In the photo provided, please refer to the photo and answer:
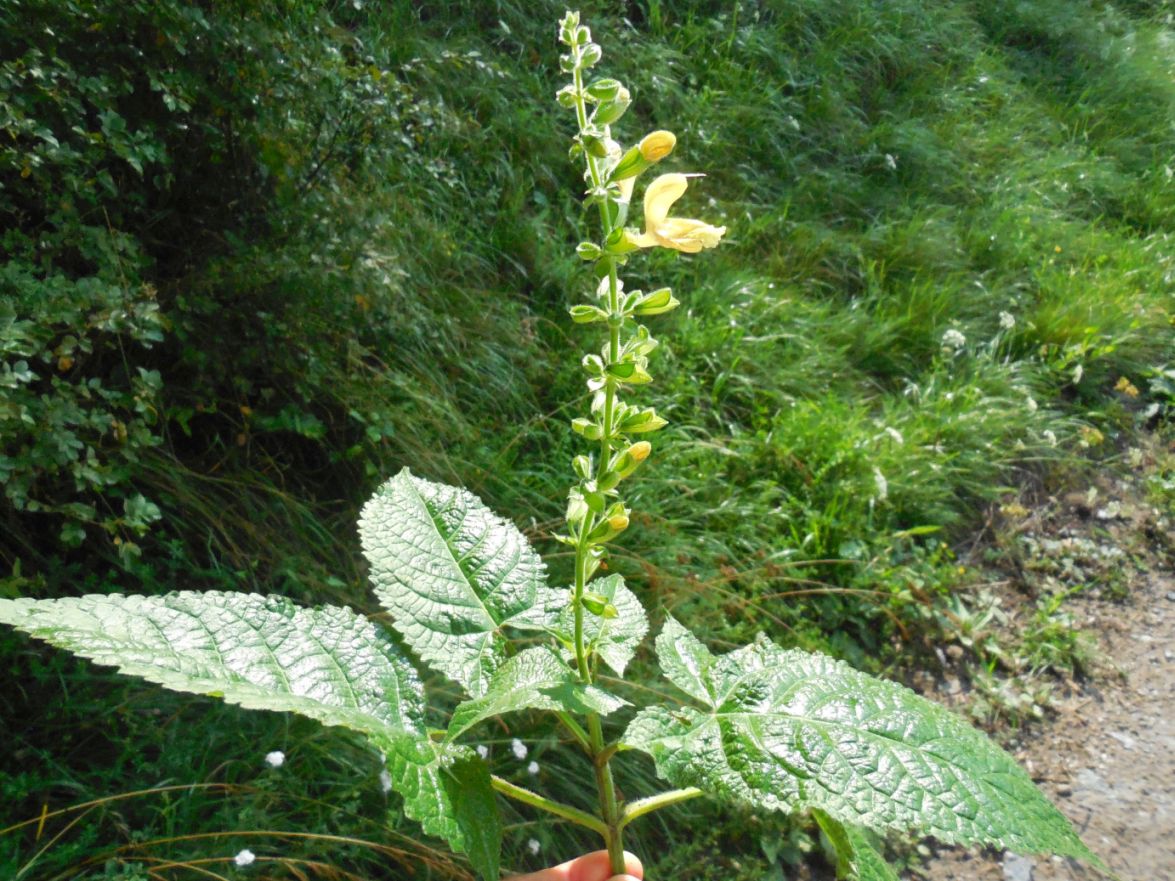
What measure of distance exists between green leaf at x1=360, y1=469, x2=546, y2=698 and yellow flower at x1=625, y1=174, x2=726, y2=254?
0.33 meters

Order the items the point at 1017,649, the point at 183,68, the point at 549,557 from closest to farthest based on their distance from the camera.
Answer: the point at 183,68 < the point at 549,557 < the point at 1017,649

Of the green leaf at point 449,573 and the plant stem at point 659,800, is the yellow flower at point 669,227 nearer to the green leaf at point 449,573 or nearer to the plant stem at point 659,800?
the green leaf at point 449,573

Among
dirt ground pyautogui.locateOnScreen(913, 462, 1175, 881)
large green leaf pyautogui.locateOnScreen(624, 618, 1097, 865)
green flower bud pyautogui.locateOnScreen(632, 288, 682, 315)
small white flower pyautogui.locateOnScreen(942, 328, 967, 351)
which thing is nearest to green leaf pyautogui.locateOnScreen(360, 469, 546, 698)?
large green leaf pyautogui.locateOnScreen(624, 618, 1097, 865)

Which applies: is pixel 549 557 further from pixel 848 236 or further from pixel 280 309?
pixel 848 236

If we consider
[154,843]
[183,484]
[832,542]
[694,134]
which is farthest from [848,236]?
[154,843]

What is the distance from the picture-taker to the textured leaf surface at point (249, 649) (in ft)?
2.27

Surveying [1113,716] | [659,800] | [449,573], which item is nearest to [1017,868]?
[1113,716]

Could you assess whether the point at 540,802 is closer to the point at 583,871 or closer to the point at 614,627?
the point at 614,627

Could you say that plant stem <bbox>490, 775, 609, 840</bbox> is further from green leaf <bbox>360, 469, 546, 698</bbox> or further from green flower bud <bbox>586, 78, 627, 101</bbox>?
green flower bud <bbox>586, 78, 627, 101</bbox>

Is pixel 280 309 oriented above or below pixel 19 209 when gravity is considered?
below

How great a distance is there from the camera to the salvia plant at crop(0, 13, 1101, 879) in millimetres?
722

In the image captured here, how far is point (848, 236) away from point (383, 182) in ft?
7.31

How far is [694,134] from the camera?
420cm

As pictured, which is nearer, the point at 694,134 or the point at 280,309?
the point at 280,309
